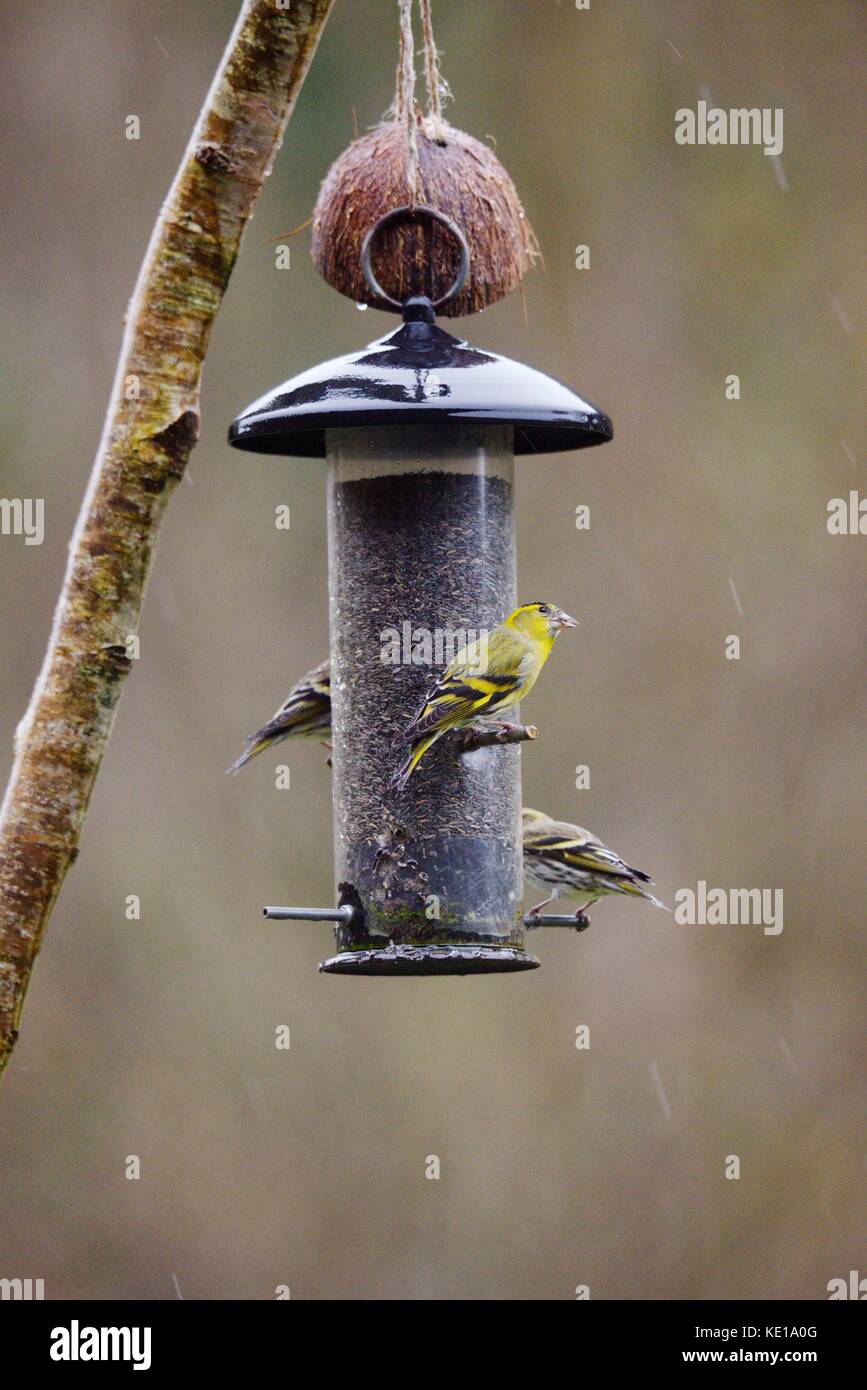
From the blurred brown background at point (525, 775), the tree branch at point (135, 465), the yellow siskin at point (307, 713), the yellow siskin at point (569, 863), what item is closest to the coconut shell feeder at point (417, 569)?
the yellow siskin at point (307, 713)

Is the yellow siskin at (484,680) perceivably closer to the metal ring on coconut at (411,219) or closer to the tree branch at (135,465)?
the metal ring on coconut at (411,219)

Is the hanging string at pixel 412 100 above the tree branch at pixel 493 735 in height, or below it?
above

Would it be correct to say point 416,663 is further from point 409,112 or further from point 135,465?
point 135,465

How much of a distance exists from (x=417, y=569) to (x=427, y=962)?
1.11m

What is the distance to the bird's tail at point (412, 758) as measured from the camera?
18.9ft

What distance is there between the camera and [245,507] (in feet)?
45.8

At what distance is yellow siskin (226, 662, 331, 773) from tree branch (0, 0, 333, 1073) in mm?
2290

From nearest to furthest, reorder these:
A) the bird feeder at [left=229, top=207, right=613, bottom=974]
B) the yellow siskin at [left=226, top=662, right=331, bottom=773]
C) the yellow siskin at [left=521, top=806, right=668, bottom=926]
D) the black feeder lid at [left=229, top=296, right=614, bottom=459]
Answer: the black feeder lid at [left=229, top=296, right=614, bottom=459] → the bird feeder at [left=229, top=207, right=613, bottom=974] → the yellow siskin at [left=226, top=662, right=331, bottom=773] → the yellow siskin at [left=521, top=806, right=668, bottom=926]

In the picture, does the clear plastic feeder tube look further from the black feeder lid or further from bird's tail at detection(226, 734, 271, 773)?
bird's tail at detection(226, 734, 271, 773)

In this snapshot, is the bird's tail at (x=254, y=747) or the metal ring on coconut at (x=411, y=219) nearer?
the metal ring on coconut at (x=411, y=219)

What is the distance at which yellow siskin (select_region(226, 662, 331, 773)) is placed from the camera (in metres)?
6.45

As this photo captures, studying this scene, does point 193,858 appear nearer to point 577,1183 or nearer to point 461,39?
point 577,1183

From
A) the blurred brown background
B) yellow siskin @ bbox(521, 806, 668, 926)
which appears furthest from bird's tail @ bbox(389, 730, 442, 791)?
the blurred brown background

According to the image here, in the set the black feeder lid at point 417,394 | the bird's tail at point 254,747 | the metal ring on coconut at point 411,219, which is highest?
the metal ring on coconut at point 411,219
